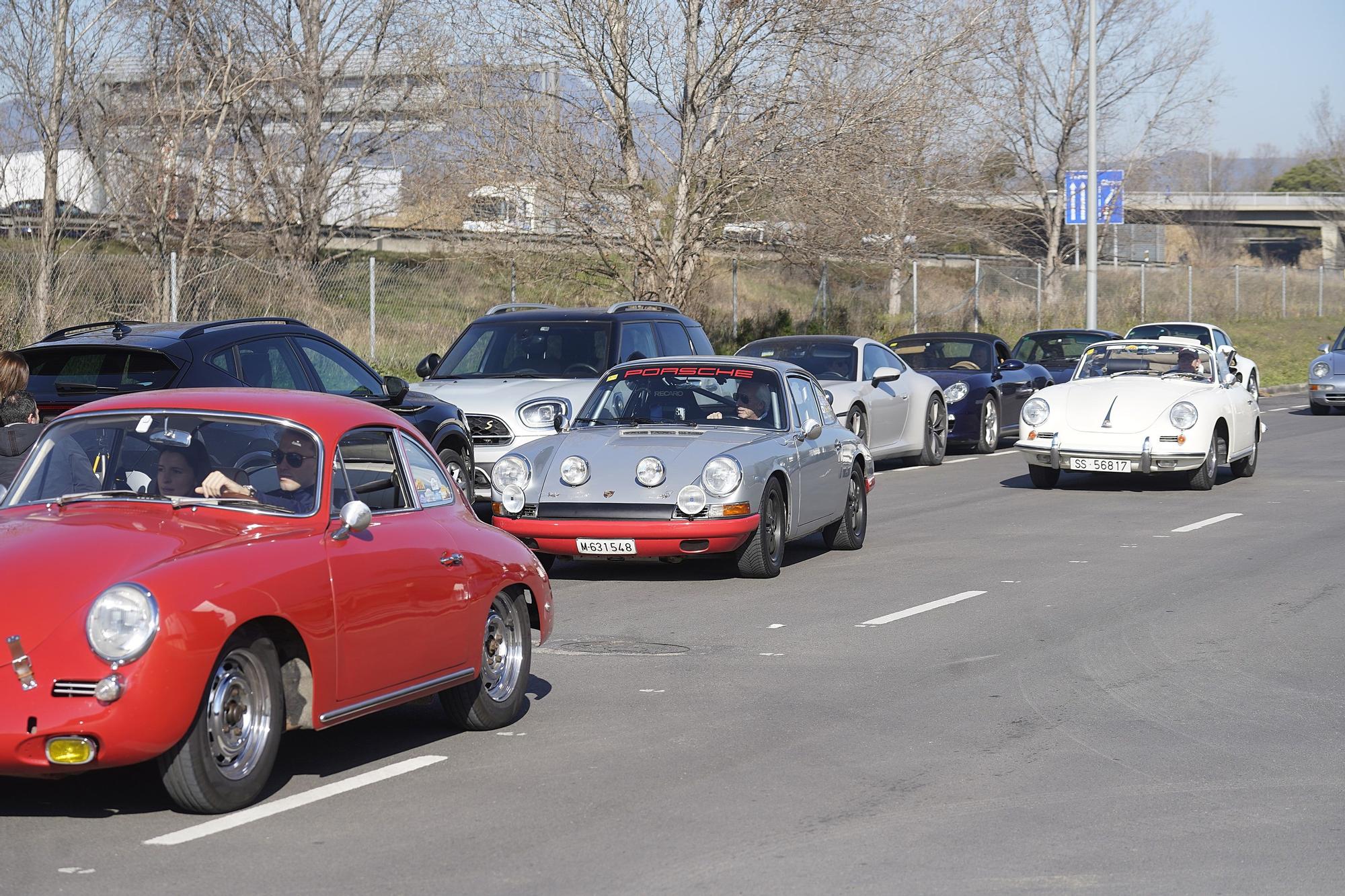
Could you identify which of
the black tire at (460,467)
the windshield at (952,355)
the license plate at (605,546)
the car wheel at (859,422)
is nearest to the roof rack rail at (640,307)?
the car wheel at (859,422)

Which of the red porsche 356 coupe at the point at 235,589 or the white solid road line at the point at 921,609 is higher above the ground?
the red porsche 356 coupe at the point at 235,589

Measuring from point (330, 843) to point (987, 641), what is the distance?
484 cm

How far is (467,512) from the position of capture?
7.41 meters

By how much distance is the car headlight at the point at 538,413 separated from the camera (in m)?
14.9

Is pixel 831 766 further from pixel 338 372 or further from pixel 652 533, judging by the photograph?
pixel 338 372

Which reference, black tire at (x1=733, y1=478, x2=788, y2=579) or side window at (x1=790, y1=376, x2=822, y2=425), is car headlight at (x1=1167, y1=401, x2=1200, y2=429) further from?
black tire at (x1=733, y1=478, x2=788, y2=579)

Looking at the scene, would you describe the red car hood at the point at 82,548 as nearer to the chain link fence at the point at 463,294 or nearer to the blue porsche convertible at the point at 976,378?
the chain link fence at the point at 463,294

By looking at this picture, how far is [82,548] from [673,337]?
38.5 feet

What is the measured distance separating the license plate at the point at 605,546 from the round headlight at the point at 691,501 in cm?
40

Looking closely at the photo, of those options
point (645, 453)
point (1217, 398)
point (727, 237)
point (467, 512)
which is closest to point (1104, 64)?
point (727, 237)

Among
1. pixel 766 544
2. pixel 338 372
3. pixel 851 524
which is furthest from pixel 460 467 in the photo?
pixel 766 544

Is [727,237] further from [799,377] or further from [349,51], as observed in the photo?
[799,377]

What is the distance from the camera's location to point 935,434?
68.9 feet

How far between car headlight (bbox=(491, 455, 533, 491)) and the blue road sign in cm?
3393
